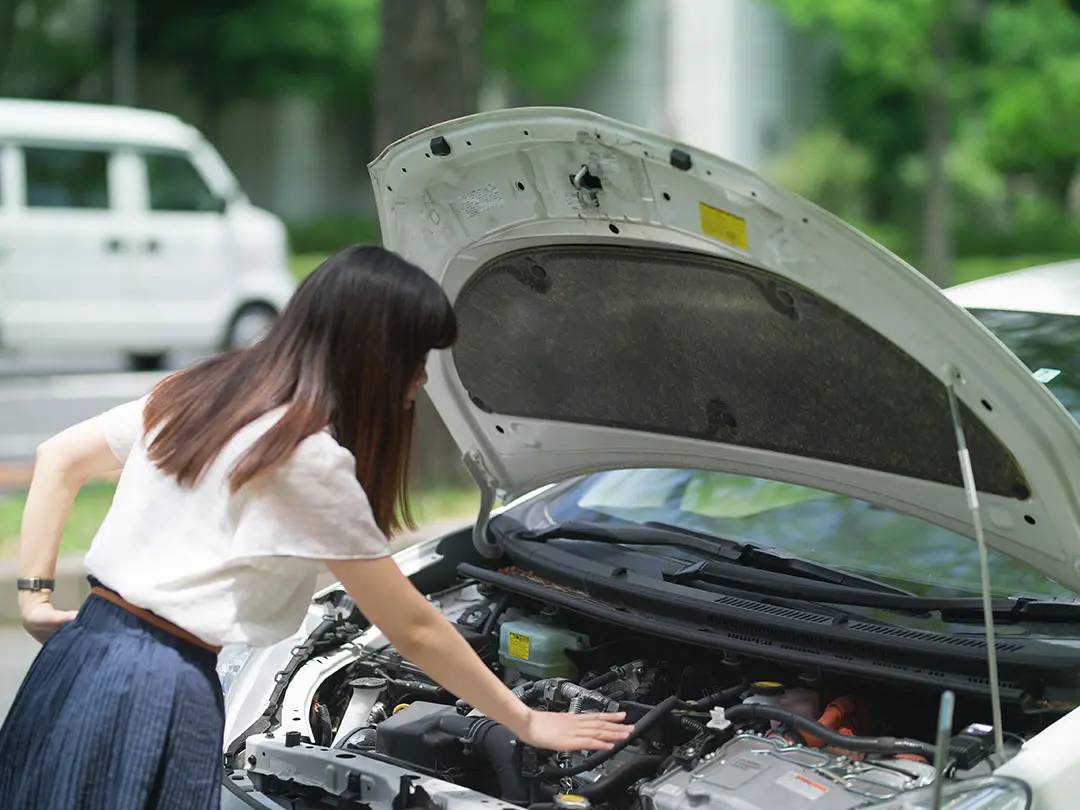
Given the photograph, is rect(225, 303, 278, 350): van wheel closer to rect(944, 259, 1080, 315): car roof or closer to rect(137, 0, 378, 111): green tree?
rect(944, 259, 1080, 315): car roof

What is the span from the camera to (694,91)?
1059 inches

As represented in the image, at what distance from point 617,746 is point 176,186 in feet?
36.1

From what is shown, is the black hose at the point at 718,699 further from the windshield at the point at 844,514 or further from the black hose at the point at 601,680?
the windshield at the point at 844,514

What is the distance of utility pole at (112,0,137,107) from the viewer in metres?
24.4

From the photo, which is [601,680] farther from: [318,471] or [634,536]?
[318,471]

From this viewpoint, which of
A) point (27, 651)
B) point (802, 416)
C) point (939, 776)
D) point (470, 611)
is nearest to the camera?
point (939, 776)

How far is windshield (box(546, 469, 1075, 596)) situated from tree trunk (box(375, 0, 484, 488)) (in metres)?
3.85

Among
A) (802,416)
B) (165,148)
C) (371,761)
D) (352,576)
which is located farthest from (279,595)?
(165,148)

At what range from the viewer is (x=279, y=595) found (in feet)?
7.59

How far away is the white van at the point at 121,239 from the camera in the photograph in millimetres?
12234

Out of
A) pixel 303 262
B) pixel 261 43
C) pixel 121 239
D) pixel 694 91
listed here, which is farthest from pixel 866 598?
pixel 694 91

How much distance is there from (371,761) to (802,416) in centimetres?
121

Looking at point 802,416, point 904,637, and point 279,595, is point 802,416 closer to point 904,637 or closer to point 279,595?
point 904,637

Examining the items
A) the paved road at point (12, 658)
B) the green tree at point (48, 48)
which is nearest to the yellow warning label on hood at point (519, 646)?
the paved road at point (12, 658)
